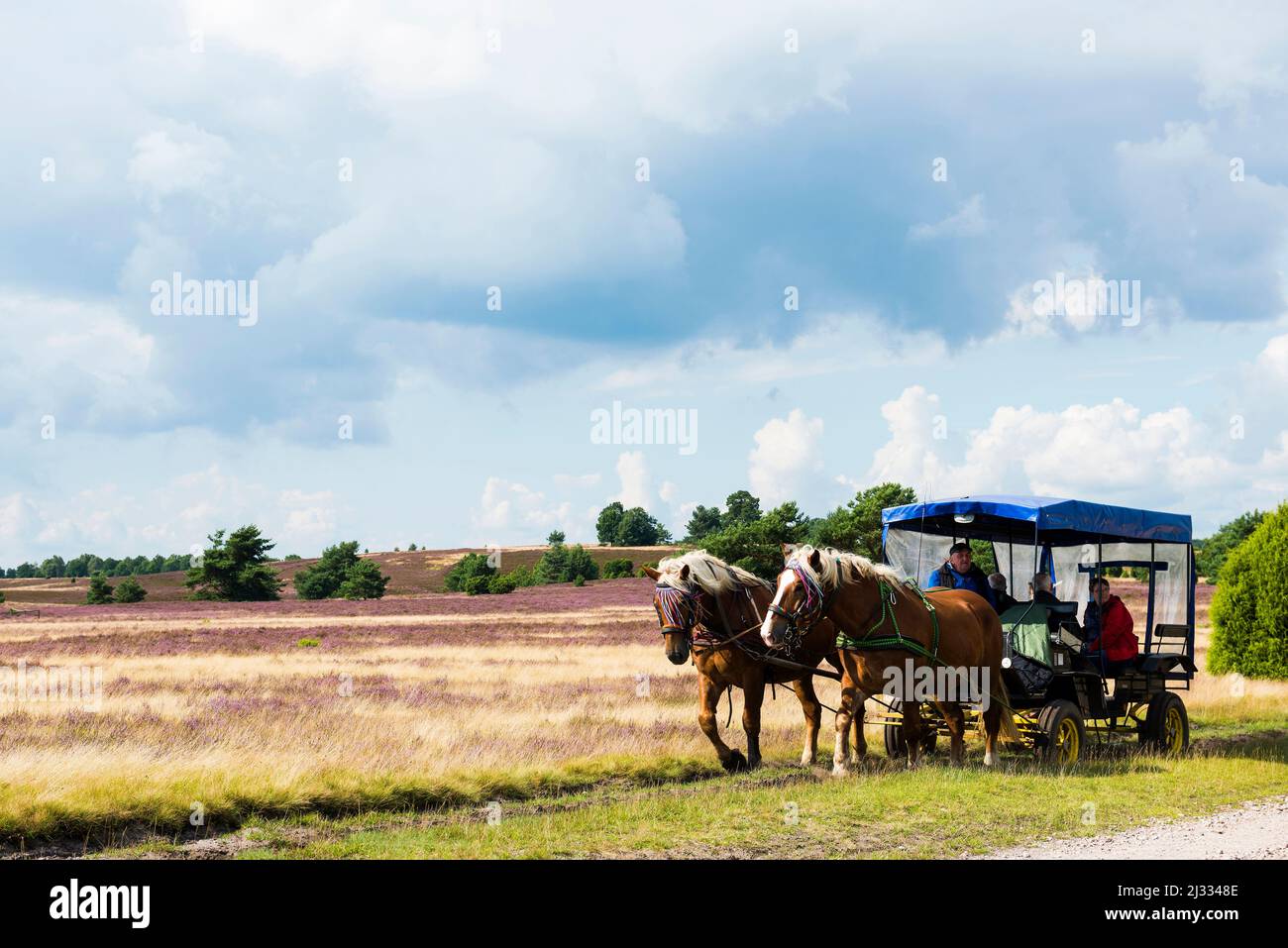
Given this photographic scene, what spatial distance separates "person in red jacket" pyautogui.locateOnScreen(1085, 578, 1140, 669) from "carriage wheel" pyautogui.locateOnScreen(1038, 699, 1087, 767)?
4.33 feet

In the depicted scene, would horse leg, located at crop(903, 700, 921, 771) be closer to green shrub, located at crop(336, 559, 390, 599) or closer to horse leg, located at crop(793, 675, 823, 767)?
horse leg, located at crop(793, 675, 823, 767)

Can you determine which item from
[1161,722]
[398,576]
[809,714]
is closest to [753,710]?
[809,714]

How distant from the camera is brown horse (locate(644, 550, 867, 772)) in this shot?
1294 cm

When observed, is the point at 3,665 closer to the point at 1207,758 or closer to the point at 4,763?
the point at 4,763

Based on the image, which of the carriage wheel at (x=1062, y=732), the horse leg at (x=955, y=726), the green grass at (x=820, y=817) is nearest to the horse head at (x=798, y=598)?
the green grass at (x=820, y=817)

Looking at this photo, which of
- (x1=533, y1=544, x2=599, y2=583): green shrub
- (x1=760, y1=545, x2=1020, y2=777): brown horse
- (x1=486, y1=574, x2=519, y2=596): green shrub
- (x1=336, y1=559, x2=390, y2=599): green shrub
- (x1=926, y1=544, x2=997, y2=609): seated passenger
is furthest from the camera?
(x1=533, y1=544, x2=599, y2=583): green shrub

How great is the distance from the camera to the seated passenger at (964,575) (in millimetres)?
14688

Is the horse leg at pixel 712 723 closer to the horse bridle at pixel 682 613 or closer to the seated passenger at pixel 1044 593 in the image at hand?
the horse bridle at pixel 682 613

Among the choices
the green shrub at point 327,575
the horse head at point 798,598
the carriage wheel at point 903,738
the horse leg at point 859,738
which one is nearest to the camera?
the horse head at point 798,598

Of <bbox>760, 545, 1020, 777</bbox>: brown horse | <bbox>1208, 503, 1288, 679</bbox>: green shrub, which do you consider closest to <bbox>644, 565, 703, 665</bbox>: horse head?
<bbox>760, 545, 1020, 777</bbox>: brown horse

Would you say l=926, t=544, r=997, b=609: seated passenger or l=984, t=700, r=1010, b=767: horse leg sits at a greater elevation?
l=926, t=544, r=997, b=609: seated passenger

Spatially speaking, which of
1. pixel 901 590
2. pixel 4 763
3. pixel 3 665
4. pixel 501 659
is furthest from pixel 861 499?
pixel 4 763

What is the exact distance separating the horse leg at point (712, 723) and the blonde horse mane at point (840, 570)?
2.06 metres
